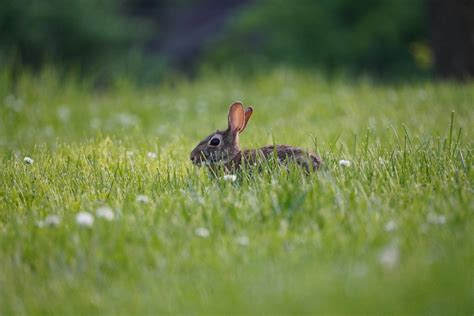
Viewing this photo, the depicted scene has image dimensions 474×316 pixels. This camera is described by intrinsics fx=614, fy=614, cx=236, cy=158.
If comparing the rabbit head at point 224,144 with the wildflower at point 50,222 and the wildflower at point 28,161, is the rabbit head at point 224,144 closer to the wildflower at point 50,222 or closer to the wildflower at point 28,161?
the wildflower at point 28,161

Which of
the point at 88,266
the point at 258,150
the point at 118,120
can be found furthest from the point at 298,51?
the point at 88,266

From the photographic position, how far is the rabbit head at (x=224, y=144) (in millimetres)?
5422

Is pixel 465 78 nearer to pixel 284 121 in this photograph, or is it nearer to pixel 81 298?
pixel 284 121

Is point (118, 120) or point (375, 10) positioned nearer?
point (118, 120)

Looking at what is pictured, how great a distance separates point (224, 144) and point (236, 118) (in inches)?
10.1

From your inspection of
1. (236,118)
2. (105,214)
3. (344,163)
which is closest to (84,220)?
(105,214)

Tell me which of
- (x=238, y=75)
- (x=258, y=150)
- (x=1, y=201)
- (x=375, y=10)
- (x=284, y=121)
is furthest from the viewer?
(x=375, y=10)

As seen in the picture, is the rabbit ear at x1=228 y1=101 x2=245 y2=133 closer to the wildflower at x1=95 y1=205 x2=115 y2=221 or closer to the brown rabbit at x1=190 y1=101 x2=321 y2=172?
the brown rabbit at x1=190 y1=101 x2=321 y2=172

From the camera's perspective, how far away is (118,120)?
9.67 meters

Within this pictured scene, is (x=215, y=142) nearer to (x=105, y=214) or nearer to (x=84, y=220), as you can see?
(x=105, y=214)

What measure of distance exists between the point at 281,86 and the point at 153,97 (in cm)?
243

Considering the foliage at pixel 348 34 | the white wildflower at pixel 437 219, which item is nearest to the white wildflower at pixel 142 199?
the white wildflower at pixel 437 219

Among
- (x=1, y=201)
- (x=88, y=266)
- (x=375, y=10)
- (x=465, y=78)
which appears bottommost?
(x=88, y=266)

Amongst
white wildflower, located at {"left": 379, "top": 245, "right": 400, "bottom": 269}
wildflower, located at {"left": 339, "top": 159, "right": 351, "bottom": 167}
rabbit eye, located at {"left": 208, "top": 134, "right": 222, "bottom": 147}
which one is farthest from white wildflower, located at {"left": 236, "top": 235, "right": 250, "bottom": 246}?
rabbit eye, located at {"left": 208, "top": 134, "right": 222, "bottom": 147}
